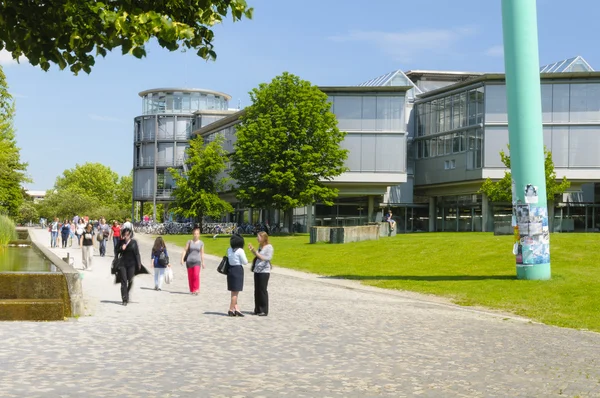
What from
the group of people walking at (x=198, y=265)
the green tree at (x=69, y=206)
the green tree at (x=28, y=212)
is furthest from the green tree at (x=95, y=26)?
the green tree at (x=28, y=212)

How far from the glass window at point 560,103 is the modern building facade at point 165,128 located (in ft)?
153

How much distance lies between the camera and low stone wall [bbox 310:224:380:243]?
40.6 meters

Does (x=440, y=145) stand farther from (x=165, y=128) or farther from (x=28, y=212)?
(x=28, y=212)

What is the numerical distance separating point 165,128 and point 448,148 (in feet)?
148

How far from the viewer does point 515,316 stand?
53.4 ft

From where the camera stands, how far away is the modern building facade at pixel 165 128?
10031cm

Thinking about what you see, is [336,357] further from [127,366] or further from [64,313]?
[64,313]

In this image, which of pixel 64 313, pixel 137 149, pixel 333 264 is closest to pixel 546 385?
pixel 64 313

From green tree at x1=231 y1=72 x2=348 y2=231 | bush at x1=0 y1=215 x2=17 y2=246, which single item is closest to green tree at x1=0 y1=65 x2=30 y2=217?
bush at x1=0 y1=215 x2=17 y2=246

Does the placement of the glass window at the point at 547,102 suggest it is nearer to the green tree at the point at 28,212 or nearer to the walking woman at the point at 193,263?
the walking woman at the point at 193,263

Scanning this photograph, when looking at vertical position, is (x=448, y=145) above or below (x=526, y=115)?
above

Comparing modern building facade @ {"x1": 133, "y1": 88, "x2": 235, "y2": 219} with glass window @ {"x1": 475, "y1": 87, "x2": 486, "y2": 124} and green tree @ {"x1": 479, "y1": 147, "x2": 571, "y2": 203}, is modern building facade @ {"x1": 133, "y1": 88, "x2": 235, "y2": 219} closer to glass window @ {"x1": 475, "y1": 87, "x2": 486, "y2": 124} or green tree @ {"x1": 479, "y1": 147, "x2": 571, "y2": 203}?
glass window @ {"x1": 475, "y1": 87, "x2": 486, "y2": 124}

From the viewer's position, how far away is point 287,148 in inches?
2331

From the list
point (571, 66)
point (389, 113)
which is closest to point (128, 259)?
point (389, 113)
